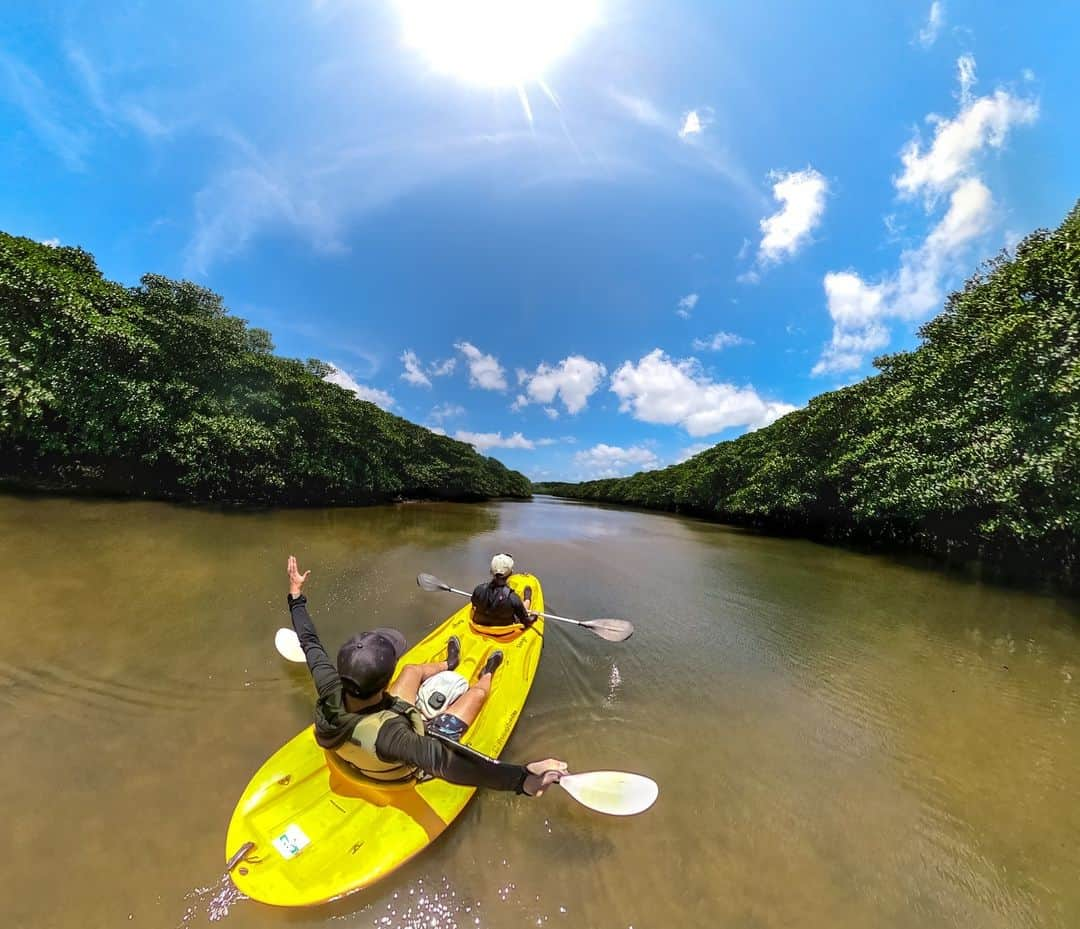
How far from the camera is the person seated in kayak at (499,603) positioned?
645cm

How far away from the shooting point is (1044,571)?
14086 mm

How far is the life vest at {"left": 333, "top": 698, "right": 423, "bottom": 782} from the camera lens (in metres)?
2.93

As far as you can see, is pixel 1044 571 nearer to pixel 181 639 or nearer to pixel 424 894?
pixel 424 894

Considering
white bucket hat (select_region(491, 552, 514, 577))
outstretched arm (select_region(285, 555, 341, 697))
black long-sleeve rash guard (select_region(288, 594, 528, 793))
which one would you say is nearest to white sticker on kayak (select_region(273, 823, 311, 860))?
black long-sleeve rash guard (select_region(288, 594, 528, 793))

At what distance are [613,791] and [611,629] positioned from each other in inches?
169

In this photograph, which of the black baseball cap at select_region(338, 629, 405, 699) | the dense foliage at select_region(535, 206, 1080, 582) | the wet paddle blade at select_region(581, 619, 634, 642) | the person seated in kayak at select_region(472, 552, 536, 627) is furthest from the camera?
the dense foliage at select_region(535, 206, 1080, 582)

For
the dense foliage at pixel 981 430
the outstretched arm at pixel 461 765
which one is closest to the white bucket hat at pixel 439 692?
the outstretched arm at pixel 461 765

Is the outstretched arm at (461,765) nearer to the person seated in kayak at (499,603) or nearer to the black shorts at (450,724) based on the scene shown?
→ the black shorts at (450,724)

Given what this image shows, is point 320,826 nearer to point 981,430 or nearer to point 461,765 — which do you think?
point 461,765

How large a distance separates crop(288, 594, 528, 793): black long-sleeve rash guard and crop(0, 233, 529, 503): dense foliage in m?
15.9

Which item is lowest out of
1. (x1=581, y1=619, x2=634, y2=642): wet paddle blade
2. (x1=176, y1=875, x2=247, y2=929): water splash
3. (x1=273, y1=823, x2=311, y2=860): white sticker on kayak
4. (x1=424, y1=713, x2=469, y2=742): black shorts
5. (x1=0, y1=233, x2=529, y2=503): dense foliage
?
(x1=176, y1=875, x2=247, y2=929): water splash

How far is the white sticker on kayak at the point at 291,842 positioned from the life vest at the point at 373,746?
1.83ft

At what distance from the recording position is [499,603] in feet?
21.1

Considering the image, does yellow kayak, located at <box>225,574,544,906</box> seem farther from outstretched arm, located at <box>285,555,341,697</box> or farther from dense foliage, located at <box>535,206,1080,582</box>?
dense foliage, located at <box>535,206,1080,582</box>
